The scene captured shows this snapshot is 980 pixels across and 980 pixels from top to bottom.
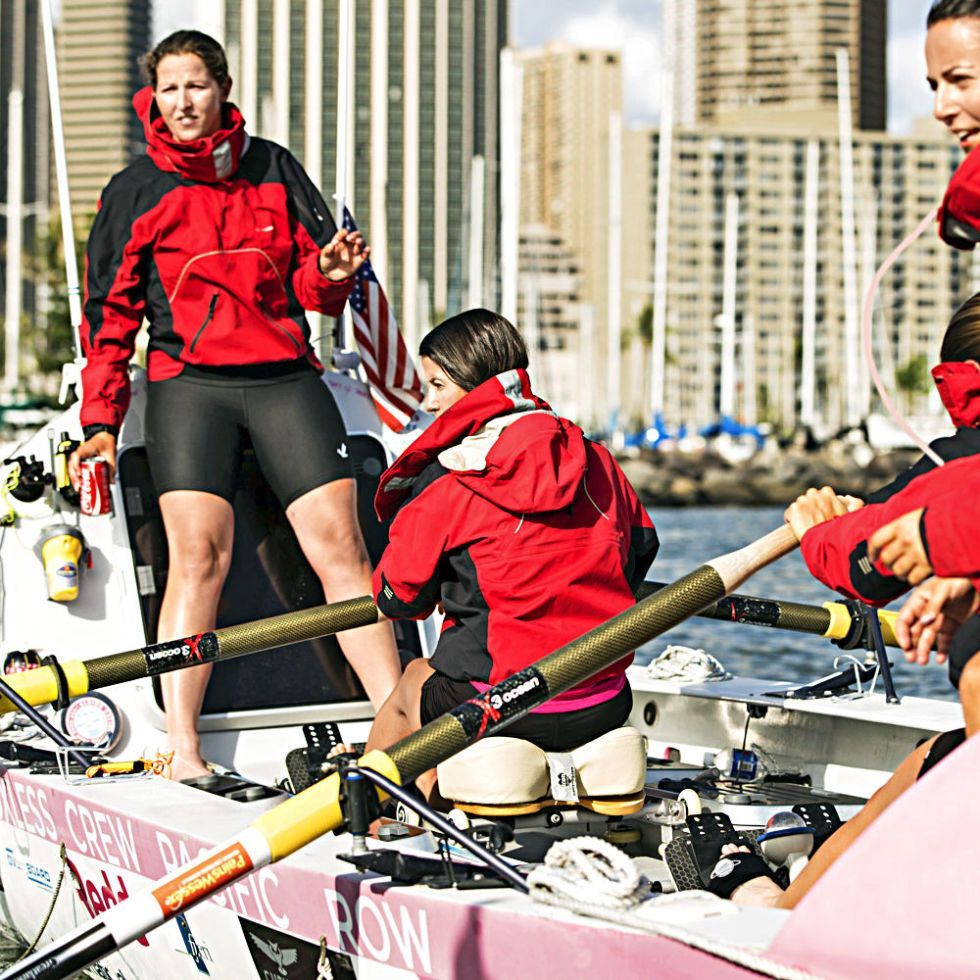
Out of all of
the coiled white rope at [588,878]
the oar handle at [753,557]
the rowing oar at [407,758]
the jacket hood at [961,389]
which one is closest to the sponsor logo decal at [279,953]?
the rowing oar at [407,758]

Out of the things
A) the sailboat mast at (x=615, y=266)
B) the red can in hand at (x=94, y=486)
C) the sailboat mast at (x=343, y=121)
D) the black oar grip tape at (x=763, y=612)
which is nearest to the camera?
the black oar grip tape at (x=763, y=612)

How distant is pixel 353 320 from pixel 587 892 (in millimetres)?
4342

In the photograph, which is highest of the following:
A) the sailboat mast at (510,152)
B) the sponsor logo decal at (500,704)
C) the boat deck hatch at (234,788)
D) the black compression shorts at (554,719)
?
the sailboat mast at (510,152)

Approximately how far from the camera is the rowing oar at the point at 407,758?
3764 mm

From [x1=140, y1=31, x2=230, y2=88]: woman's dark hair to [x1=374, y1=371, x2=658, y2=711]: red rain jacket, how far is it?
2110mm

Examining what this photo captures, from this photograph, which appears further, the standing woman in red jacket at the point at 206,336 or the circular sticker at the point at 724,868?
the standing woman in red jacket at the point at 206,336

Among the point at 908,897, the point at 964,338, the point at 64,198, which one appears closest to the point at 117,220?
the point at 64,198

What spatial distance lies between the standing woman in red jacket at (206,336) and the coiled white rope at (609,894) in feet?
9.40

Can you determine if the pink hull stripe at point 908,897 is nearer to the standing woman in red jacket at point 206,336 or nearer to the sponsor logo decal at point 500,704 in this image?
the sponsor logo decal at point 500,704

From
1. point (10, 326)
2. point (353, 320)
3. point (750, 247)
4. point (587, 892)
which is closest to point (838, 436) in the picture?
point (10, 326)

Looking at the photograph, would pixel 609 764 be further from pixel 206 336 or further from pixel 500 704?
pixel 206 336

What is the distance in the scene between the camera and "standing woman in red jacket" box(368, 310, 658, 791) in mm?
4578

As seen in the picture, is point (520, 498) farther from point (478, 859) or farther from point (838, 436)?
point (838, 436)

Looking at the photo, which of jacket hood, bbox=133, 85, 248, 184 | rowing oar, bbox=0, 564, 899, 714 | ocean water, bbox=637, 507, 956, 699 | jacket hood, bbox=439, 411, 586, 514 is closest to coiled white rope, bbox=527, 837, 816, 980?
jacket hood, bbox=439, 411, 586, 514
